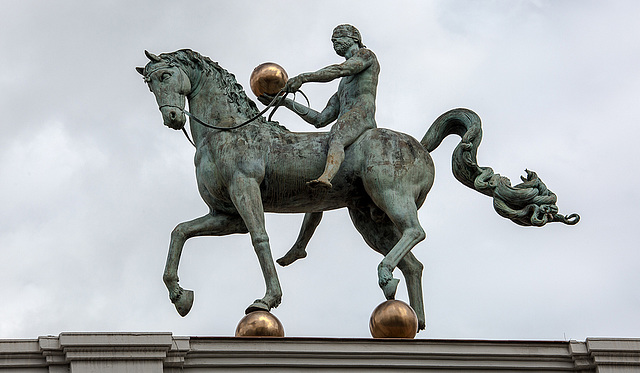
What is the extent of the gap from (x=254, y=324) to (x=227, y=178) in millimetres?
1508

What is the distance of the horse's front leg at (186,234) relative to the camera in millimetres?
15570

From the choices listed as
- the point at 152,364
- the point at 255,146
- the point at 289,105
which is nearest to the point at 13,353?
the point at 152,364

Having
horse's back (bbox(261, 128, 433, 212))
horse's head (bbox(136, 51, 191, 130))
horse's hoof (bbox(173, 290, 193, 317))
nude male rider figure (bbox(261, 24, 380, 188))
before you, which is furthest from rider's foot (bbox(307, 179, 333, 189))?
horse's hoof (bbox(173, 290, 193, 317))

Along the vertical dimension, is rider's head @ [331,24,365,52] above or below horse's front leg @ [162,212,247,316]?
above

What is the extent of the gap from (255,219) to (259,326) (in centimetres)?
116

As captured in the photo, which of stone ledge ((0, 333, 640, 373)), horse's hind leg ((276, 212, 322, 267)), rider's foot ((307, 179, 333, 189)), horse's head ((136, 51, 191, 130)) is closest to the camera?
stone ledge ((0, 333, 640, 373))

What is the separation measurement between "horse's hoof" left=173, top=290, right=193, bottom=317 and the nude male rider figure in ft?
4.95

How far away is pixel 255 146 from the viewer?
15.6m

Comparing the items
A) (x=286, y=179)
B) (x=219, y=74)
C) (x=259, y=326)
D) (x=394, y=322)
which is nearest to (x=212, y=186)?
(x=286, y=179)

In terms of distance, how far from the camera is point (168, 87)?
51.9 feet

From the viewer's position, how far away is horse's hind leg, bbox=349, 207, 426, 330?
52.5 ft

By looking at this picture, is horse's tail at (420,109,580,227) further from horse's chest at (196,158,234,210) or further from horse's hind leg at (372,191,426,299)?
horse's chest at (196,158,234,210)

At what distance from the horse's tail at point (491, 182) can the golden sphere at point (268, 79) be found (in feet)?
4.75

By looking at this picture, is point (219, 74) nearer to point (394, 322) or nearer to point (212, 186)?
point (212, 186)
